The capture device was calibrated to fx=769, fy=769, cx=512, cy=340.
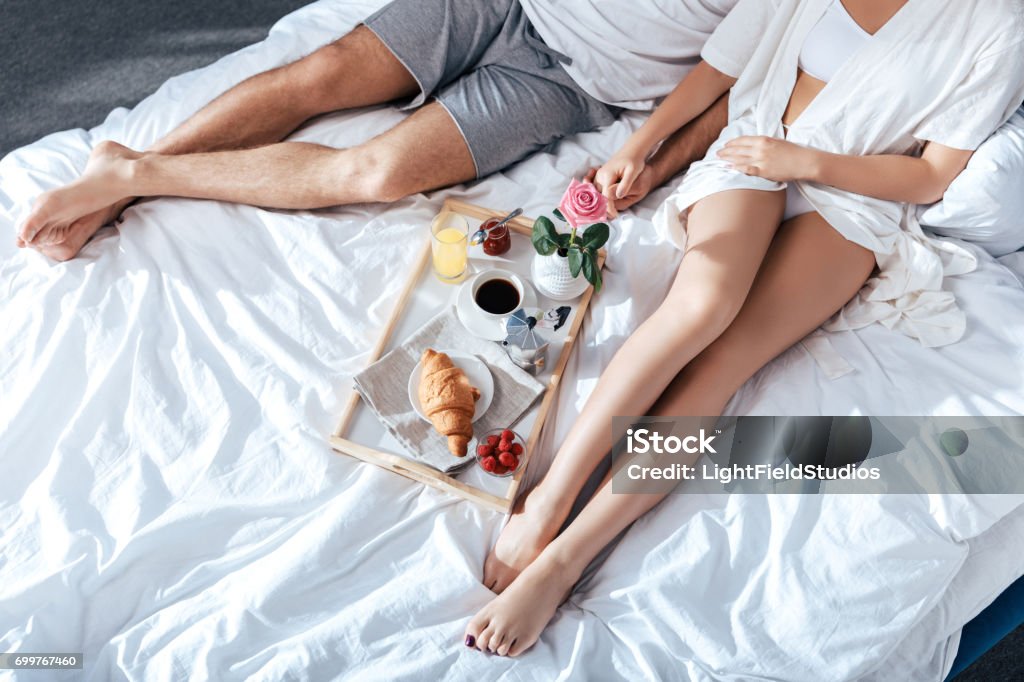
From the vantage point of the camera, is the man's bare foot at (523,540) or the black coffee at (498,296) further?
the black coffee at (498,296)

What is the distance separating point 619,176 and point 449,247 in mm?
352

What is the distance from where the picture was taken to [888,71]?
124cm

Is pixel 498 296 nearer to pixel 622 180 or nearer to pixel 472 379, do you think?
pixel 472 379

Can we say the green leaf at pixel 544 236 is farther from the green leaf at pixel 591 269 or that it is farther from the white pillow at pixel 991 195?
the white pillow at pixel 991 195

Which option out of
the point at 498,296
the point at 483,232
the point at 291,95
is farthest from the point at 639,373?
the point at 291,95

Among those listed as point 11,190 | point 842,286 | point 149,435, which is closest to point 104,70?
point 11,190

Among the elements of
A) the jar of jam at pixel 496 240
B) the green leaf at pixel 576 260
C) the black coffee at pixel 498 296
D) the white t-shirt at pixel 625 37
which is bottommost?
the black coffee at pixel 498 296

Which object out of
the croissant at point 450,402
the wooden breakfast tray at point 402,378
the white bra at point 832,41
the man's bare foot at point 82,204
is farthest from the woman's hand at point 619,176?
the man's bare foot at point 82,204

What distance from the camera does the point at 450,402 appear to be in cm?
118

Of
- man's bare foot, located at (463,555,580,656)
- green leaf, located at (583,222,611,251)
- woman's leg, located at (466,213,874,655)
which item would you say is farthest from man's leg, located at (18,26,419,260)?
man's bare foot, located at (463,555,580,656)

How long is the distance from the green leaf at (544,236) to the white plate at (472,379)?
214 millimetres

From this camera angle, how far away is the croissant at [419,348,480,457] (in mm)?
1186

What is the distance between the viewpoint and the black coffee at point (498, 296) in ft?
4.36

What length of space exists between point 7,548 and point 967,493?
4.58ft
